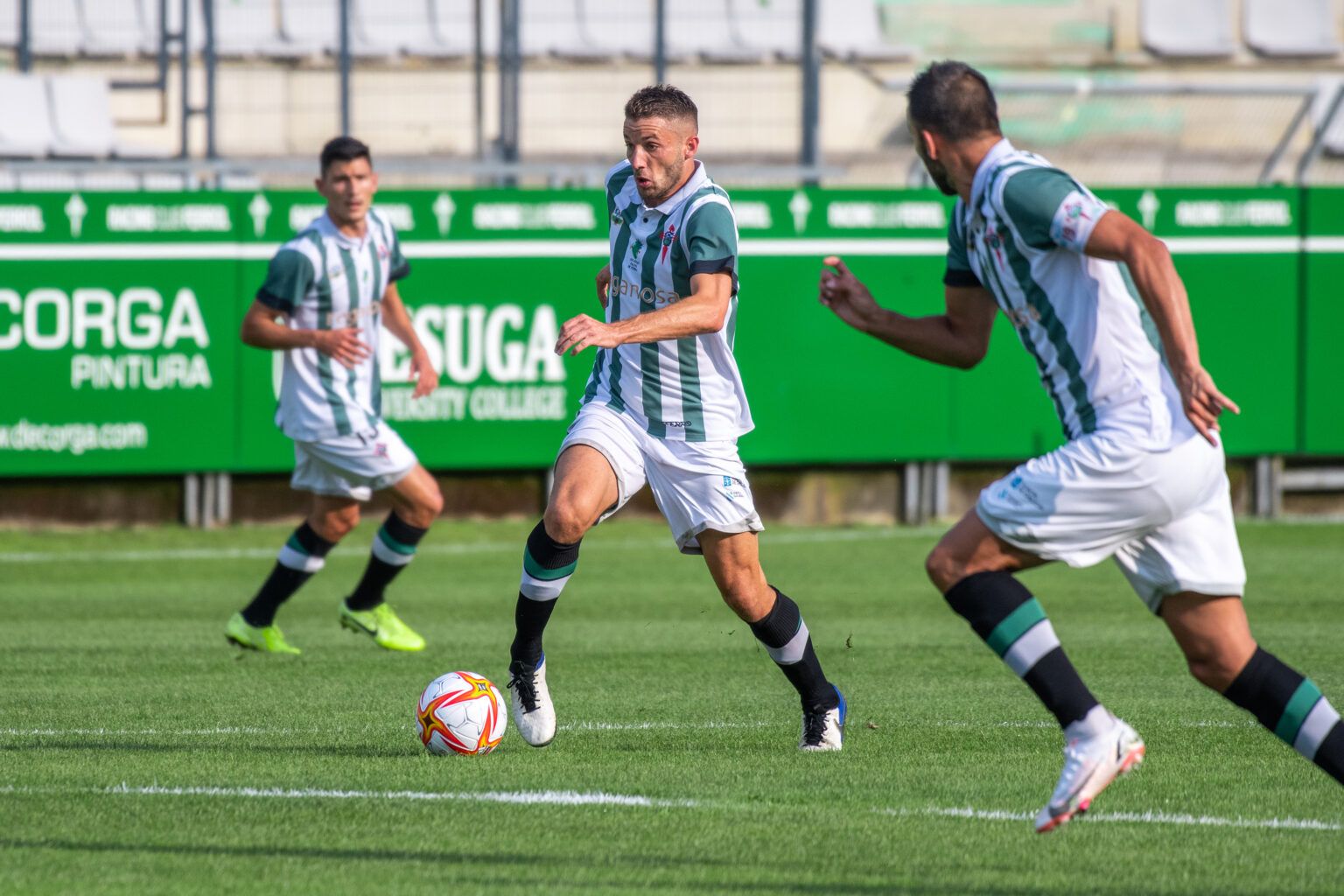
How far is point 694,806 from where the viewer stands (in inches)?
226

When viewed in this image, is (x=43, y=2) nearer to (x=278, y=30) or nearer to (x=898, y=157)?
(x=278, y=30)

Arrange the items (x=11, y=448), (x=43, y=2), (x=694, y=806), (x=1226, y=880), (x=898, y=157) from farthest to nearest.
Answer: (x=898, y=157), (x=43, y=2), (x=11, y=448), (x=694, y=806), (x=1226, y=880)

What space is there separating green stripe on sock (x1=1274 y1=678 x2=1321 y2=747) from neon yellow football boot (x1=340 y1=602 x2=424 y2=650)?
5.38m

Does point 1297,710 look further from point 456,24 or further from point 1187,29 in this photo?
point 1187,29

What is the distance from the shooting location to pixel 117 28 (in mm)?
18609

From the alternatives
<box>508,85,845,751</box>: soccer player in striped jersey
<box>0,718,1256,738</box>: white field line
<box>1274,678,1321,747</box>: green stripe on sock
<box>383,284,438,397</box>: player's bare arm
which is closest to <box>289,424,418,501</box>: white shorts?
<box>383,284,438,397</box>: player's bare arm

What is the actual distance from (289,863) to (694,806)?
123 centimetres

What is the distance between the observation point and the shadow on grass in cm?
477

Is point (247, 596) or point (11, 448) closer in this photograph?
point (247, 596)

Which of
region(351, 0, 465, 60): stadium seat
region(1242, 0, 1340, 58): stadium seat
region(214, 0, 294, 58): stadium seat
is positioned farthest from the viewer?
region(1242, 0, 1340, 58): stadium seat

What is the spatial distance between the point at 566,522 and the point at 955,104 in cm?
214

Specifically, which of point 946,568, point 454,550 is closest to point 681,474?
point 946,568

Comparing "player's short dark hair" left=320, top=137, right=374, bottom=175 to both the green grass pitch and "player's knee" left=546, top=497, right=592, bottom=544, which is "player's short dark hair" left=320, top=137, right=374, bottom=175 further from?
"player's knee" left=546, top=497, right=592, bottom=544

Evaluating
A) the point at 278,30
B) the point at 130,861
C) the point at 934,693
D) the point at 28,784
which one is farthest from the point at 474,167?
the point at 130,861
